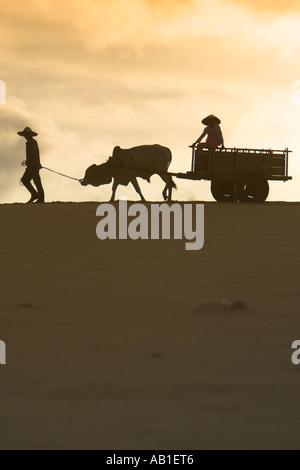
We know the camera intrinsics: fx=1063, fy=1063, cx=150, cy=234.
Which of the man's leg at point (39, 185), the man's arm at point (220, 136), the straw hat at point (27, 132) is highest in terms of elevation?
the straw hat at point (27, 132)

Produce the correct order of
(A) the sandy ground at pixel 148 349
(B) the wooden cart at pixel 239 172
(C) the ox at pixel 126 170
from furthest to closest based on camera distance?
(C) the ox at pixel 126 170 < (B) the wooden cart at pixel 239 172 < (A) the sandy ground at pixel 148 349

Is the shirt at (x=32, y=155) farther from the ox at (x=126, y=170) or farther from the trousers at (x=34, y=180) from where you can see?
the ox at (x=126, y=170)

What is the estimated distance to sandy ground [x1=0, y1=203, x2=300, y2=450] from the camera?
4.62 m

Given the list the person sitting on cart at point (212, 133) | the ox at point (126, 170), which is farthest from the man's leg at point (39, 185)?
the person sitting on cart at point (212, 133)

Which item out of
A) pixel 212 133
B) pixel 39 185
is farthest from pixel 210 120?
pixel 39 185

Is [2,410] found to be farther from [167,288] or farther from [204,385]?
[167,288]

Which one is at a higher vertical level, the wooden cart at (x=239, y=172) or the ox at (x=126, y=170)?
the ox at (x=126, y=170)

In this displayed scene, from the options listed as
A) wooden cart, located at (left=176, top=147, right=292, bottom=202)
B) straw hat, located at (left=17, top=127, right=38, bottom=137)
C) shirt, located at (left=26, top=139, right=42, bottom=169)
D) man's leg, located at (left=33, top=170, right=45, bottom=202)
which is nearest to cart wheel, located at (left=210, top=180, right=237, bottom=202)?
wooden cart, located at (left=176, top=147, right=292, bottom=202)

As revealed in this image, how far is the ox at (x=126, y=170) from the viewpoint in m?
23.3

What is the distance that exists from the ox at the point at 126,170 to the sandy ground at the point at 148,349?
1168 centimetres

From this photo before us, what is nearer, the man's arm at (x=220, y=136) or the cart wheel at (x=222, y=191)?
the man's arm at (x=220, y=136)

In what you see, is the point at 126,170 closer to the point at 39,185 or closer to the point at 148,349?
the point at 39,185

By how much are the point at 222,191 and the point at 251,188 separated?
82 centimetres
